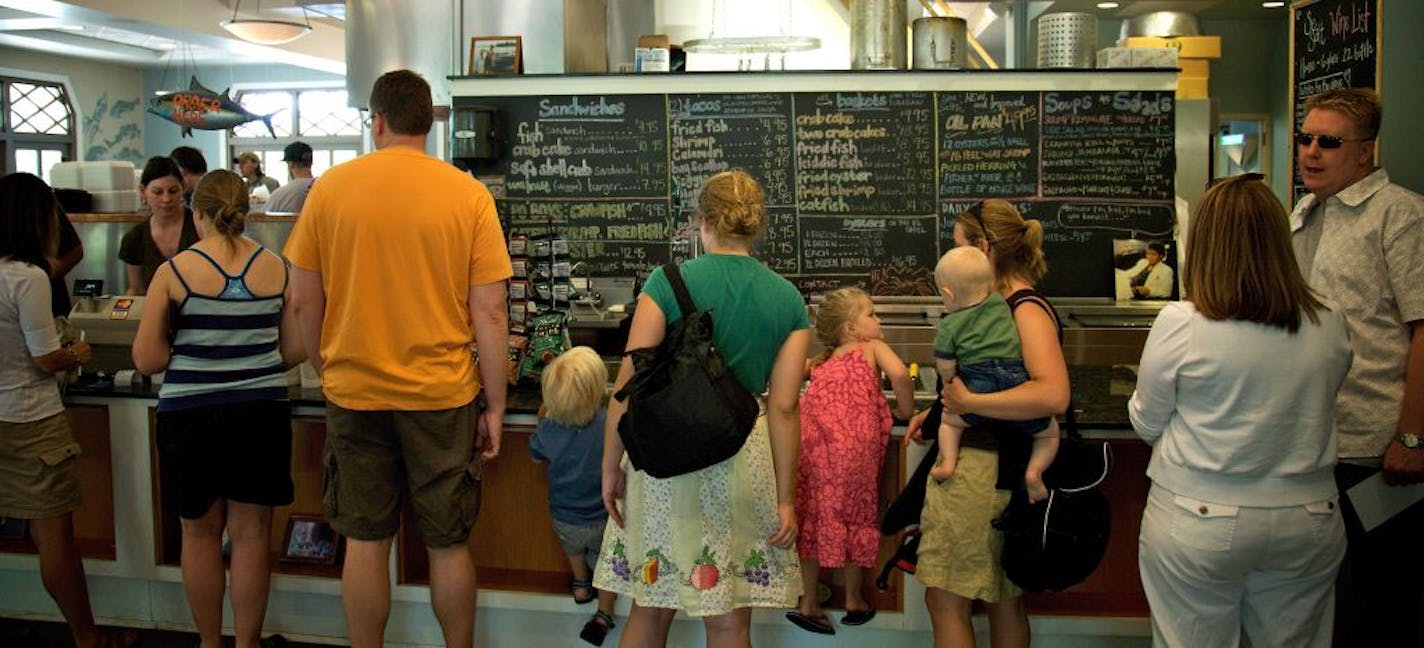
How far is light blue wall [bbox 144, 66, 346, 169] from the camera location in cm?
1583

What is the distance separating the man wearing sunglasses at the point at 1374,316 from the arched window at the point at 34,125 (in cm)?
1415

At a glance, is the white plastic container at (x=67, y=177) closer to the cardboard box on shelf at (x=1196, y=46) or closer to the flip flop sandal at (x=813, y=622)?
the flip flop sandal at (x=813, y=622)

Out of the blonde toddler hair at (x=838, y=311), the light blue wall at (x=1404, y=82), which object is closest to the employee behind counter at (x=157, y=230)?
the blonde toddler hair at (x=838, y=311)

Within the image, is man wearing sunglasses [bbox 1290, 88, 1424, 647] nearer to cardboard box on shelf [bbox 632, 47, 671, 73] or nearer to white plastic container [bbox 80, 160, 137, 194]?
cardboard box on shelf [bbox 632, 47, 671, 73]

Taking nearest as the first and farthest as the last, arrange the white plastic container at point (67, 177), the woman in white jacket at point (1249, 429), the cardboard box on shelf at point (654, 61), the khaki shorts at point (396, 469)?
the woman in white jacket at point (1249, 429)
the khaki shorts at point (396, 469)
the cardboard box on shelf at point (654, 61)
the white plastic container at point (67, 177)

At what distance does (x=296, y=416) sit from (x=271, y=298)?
20.1 inches

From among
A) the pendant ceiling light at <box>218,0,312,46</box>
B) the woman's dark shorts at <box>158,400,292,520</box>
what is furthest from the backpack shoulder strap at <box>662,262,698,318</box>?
the pendant ceiling light at <box>218,0,312,46</box>

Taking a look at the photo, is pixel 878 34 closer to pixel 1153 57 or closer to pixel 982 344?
pixel 1153 57

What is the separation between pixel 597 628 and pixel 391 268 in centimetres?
125

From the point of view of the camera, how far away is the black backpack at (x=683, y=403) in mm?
2555

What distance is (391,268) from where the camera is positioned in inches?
A: 112

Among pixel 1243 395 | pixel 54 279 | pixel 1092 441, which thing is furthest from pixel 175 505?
pixel 1243 395

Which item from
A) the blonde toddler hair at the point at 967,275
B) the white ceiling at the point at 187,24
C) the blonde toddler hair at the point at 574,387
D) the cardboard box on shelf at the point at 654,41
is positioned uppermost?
the white ceiling at the point at 187,24

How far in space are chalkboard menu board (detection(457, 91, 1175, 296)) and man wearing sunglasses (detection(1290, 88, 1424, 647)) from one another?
2.53m
